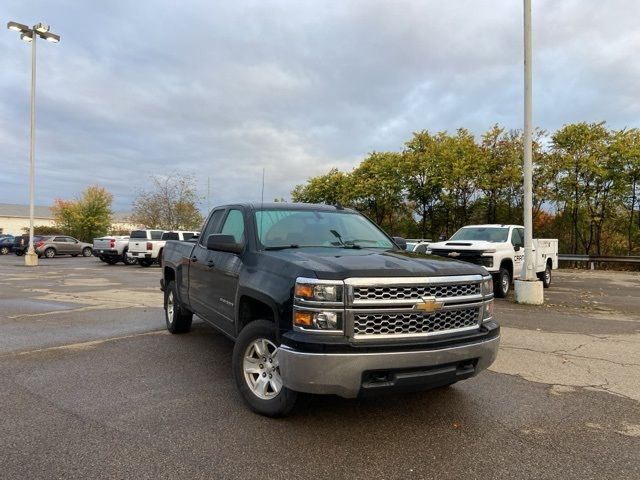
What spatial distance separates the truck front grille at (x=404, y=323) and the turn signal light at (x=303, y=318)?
32cm

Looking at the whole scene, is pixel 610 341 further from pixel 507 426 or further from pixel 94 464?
pixel 94 464

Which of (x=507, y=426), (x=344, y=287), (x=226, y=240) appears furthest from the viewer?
(x=226, y=240)

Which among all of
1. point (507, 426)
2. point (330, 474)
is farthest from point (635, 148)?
point (330, 474)

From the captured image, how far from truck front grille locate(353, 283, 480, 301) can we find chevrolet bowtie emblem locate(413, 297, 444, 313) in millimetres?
39

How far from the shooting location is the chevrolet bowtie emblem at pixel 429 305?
355 centimetres

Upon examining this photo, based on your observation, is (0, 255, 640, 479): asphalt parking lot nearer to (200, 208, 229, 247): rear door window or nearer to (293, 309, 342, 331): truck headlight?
(293, 309, 342, 331): truck headlight

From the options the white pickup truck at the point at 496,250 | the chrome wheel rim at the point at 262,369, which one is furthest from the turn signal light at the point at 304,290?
the white pickup truck at the point at 496,250

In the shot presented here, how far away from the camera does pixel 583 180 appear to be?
933 inches

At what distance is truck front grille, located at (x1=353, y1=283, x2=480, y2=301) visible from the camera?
3.47 meters

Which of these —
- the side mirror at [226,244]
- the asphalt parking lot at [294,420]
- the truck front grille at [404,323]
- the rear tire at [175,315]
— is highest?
the side mirror at [226,244]

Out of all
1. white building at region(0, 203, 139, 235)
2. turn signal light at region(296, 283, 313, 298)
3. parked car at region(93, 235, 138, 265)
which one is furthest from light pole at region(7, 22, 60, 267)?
white building at region(0, 203, 139, 235)

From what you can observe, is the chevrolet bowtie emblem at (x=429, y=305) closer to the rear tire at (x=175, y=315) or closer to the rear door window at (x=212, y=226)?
the rear door window at (x=212, y=226)

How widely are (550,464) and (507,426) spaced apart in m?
0.63

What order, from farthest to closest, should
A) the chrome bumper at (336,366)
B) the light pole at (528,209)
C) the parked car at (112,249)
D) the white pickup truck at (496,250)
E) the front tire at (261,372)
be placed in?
the parked car at (112,249) → the white pickup truck at (496,250) → the light pole at (528,209) → the front tire at (261,372) → the chrome bumper at (336,366)
